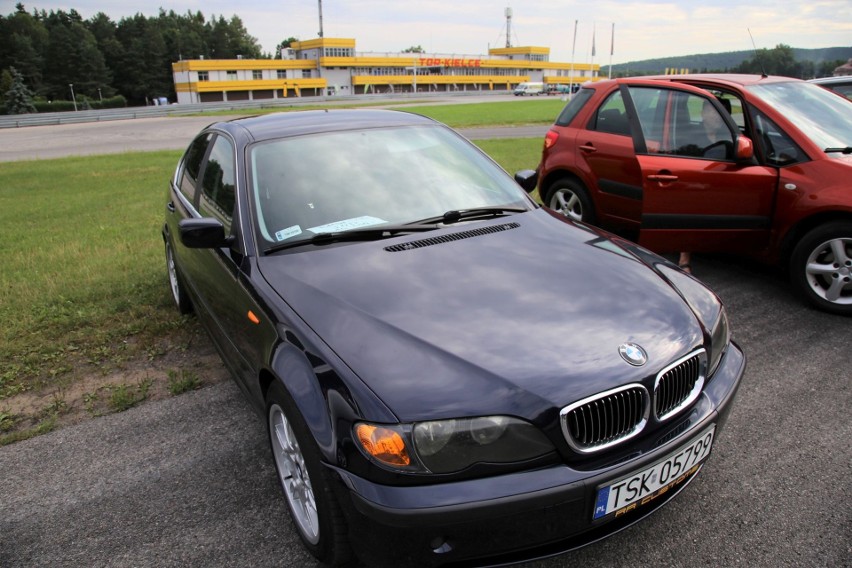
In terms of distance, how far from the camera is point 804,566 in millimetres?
2250

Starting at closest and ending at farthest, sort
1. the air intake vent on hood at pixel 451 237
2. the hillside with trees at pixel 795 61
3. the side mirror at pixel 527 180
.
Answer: the air intake vent on hood at pixel 451 237 < the side mirror at pixel 527 180 < the hillside with trees at pixel 795 61

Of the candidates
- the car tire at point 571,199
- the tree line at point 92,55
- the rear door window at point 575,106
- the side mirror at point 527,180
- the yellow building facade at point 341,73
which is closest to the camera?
the side mirror at point 527,180

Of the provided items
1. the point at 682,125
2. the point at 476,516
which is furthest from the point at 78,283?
the point at 682,125

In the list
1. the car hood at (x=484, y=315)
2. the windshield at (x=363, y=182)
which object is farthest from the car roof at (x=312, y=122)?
the car hood at (x=484, y=315)

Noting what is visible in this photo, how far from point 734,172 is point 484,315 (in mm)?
3595

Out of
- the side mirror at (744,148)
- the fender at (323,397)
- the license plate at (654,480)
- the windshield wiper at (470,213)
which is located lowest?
the license plate at (654,480)

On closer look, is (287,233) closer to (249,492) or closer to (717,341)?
(249,492)

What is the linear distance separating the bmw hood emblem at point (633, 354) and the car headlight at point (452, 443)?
432mm

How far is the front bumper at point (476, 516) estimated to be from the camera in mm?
1804

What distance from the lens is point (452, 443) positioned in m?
1.87

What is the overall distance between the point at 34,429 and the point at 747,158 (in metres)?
5.30

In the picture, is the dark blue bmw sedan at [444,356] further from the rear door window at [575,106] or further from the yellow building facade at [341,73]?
the yellow building facade at [341,73]

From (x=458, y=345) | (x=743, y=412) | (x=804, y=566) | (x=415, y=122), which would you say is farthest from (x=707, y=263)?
(x=458, y=345)

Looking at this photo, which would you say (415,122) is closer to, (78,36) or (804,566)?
(804,566)
